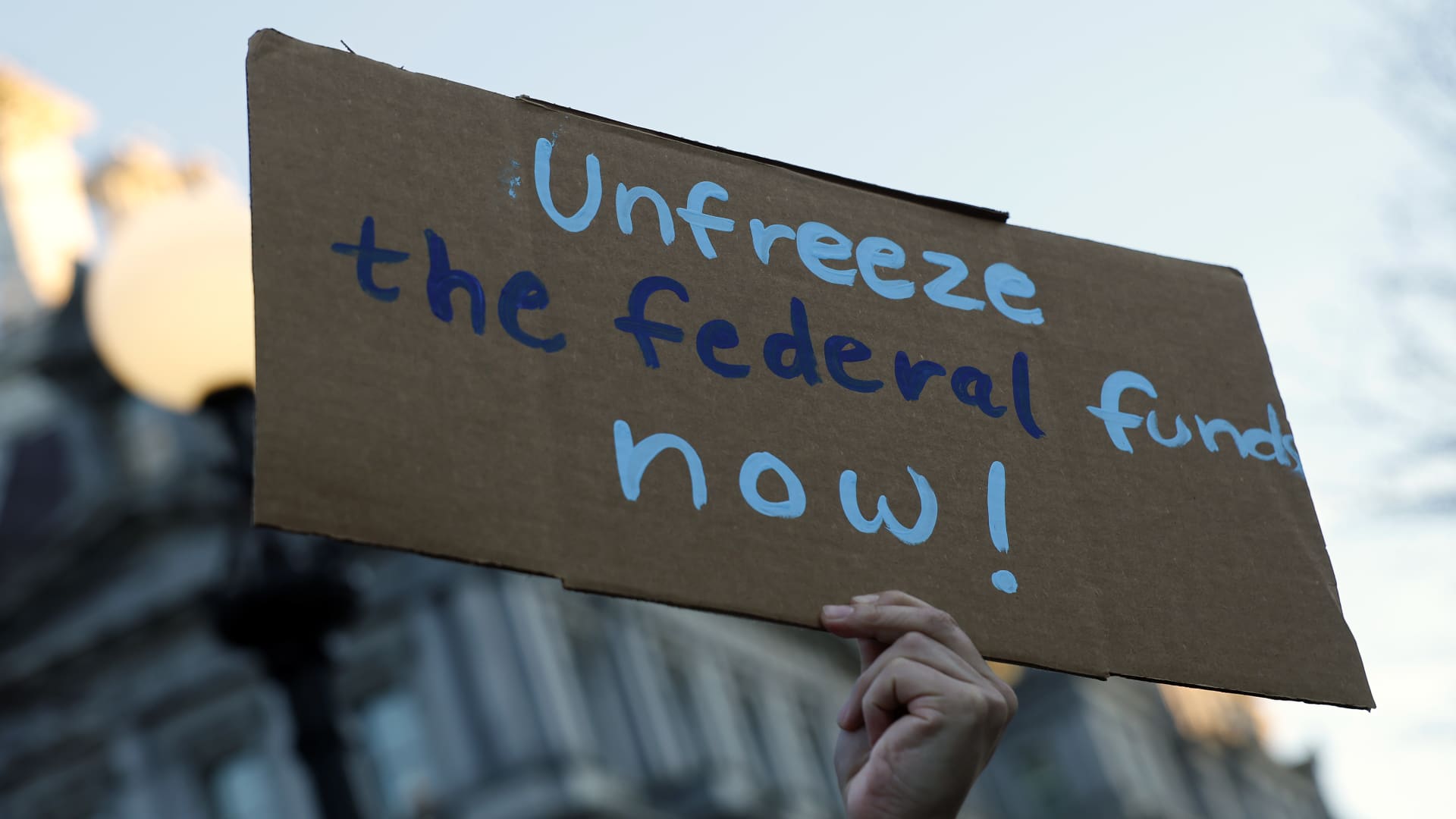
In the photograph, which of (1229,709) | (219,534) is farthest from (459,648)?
(1229,709)

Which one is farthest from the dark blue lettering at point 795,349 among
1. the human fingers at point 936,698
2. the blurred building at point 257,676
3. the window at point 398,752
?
the window at point 398,752

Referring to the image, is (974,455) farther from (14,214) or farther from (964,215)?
(14,214)

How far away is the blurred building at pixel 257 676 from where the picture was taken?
22250 millimetres

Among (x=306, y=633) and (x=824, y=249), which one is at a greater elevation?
(x=306, y=633)

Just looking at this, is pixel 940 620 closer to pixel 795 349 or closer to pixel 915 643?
pixel 915 643

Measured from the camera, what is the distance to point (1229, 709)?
5994 centimetres

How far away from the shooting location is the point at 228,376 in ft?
18.6

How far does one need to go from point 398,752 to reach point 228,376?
1764 cm

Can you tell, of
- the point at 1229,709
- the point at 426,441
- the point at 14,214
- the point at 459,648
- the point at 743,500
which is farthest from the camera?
the point at 1229,709

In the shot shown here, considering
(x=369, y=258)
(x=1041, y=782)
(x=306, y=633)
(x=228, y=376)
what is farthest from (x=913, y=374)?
(x=1041, y=782)

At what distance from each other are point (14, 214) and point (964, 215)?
1247 inches

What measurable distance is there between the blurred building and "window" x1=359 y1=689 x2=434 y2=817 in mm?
25

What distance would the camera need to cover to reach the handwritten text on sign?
2.43m

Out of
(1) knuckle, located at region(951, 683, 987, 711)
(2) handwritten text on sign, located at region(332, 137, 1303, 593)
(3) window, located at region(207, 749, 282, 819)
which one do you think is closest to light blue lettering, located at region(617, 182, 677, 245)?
(2) handwritten text on sign, located at region(332, 137, 1303, 593)
